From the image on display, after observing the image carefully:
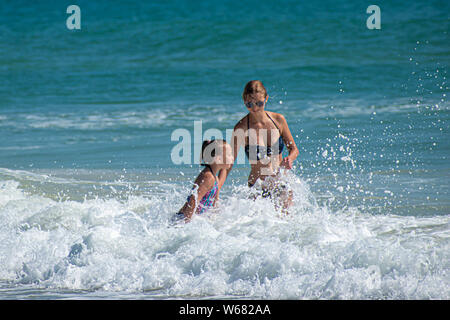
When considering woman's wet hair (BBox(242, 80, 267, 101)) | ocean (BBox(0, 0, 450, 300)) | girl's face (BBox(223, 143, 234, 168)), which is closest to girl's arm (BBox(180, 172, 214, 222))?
ocean (BBox(0, 0, 450, 300))

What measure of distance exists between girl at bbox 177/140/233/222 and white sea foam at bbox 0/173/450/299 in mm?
120

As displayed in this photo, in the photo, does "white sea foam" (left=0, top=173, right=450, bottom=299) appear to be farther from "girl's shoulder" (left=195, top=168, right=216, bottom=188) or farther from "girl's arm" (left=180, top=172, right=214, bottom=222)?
"girl's shoulder" (left=195, top=168, right=216, bottom=188)

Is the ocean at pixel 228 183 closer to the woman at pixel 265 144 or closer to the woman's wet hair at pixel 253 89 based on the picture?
the woman at pixel 265 144

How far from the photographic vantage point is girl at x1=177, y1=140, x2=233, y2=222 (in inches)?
232

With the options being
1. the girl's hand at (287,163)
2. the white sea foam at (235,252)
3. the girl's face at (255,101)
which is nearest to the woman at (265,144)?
the girl's face at (255,101)

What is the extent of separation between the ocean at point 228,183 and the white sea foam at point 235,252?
15 millimetres

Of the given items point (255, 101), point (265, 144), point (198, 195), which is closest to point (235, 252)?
point (198, 195)

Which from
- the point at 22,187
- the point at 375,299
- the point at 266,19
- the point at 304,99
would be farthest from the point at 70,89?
the point at 375,299

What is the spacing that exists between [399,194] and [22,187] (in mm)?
4741

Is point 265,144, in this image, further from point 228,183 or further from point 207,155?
point 228,183

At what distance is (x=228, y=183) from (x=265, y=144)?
84.8 inches

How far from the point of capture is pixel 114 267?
5.12 metres

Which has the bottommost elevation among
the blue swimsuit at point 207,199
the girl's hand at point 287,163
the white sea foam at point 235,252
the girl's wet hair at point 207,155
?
the white sea foam at point 235,252

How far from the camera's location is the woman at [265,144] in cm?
607
